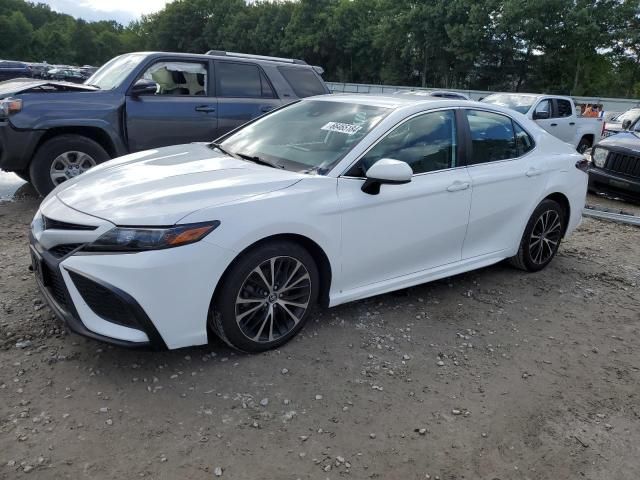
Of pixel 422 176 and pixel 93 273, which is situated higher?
pixel 422 176

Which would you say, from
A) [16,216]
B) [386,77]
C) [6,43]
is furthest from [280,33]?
[16,216]

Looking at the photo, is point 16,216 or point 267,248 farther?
point 16,216

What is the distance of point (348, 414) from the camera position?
2.83 m

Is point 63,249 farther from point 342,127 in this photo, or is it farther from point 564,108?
point 564,108

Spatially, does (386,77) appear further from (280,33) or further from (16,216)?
(16,216)

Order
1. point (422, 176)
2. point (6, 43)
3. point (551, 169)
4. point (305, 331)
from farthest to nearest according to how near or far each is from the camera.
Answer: point (6, 43) → point (551, 169) → point (422, 176) → point (305, 331)

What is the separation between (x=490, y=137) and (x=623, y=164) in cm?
525

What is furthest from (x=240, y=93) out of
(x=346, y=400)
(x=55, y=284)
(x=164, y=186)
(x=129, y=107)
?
(x=346, y=400)

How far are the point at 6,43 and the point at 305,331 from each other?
105 metres

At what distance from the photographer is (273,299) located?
3.22m

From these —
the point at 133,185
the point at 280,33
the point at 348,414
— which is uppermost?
the point at 280,33

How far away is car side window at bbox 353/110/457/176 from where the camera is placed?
3.67 meters

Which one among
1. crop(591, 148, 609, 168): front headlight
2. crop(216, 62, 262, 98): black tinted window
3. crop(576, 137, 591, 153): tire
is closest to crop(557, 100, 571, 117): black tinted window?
crop(576, 137, 591, 153): tire

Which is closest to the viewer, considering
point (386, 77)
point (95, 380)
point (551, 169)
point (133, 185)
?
point (95, 380)
